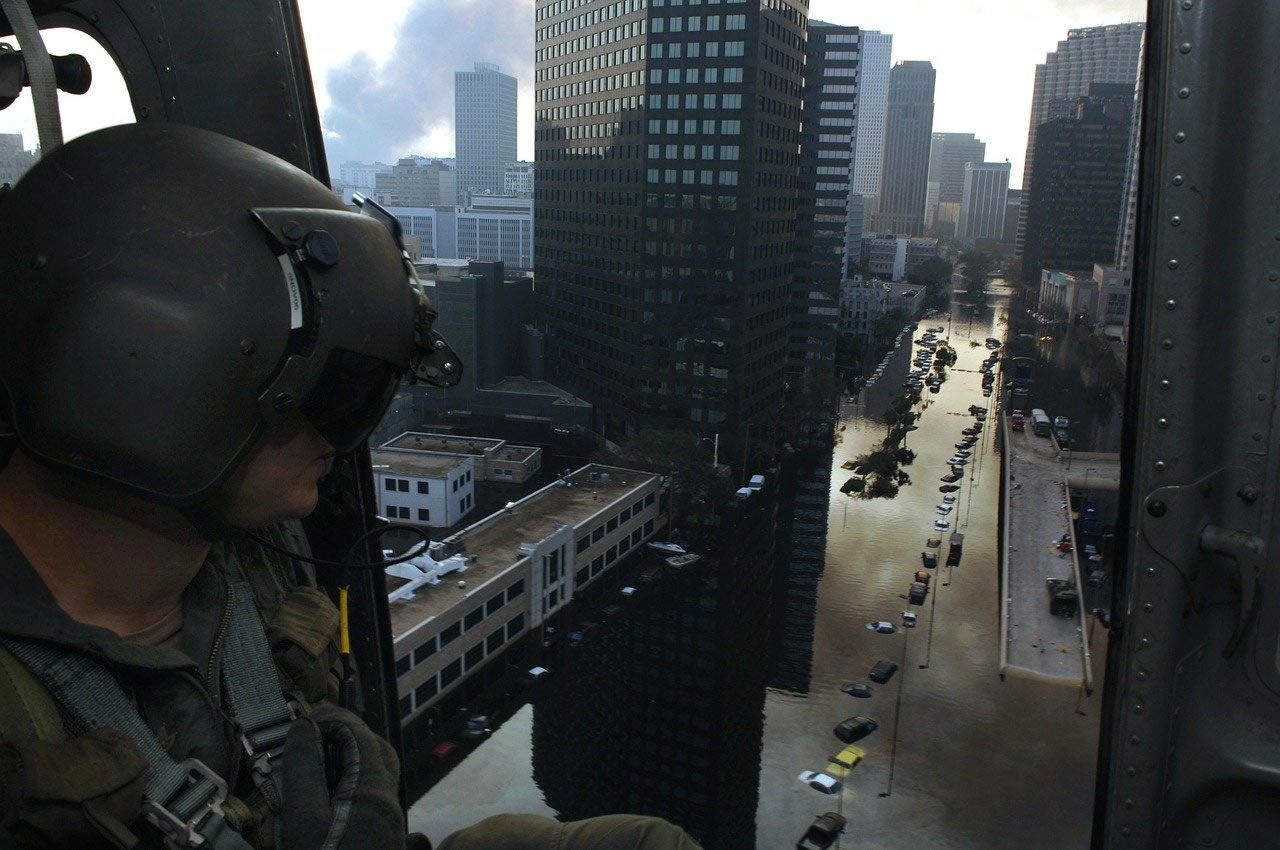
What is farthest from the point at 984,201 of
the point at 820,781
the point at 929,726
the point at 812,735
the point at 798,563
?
the point at 820,781

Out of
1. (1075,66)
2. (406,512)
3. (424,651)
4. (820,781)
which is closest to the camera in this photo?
(820,781)

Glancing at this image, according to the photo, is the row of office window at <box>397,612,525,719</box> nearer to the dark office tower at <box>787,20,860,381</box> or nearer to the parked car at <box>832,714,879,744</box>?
the parked car at <box>832,714,879,744</box>

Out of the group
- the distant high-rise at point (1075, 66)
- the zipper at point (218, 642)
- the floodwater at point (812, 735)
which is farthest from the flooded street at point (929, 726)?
the distant high-rise at point (1075, 66)

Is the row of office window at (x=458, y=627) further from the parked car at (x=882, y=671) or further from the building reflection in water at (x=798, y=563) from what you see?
the parked car at (x=882, y=671)

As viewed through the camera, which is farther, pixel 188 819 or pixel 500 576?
pixel 500 576

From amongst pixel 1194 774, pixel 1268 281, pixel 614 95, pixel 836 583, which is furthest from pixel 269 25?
Answer: pixel 614 95

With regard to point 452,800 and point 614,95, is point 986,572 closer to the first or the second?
point 452,800

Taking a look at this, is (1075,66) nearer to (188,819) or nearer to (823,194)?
(823,194)
